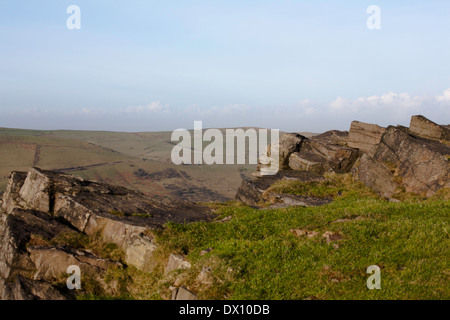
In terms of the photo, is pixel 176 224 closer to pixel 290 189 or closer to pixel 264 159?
pixel 290 189

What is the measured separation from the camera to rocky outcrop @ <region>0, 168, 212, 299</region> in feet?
44.4

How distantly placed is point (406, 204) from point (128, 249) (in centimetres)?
1360

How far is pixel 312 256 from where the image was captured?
510 inches

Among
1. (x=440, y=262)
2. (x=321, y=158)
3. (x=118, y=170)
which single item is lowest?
(x=118, y=170)

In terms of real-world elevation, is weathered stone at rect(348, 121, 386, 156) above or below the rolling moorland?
above

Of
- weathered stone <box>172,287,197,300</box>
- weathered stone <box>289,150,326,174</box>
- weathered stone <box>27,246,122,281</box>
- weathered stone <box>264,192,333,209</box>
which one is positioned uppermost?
weathered stone <box>289,150,326,174</box>

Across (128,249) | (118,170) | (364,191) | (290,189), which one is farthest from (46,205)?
(118,170)

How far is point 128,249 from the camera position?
15039 mm

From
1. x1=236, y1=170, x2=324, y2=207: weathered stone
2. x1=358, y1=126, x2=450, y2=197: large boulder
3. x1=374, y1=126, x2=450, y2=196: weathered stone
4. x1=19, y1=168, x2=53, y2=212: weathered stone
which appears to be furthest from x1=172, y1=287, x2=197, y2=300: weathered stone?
x1=374, y1=126, x2=450, y2=196: weathered stone

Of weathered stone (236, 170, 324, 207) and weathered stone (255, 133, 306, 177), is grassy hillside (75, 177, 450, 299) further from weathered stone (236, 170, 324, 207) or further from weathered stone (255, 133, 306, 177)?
weathered stone (255, 133, 306, 177)

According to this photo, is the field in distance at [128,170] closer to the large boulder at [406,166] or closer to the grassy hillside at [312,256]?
the large boulder at [406,166]

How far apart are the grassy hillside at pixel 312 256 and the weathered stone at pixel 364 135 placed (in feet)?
56.4

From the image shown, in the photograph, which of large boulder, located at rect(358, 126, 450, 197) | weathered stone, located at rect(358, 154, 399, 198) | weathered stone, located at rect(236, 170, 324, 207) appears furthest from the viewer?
weathered stone, located at rect(236, 170, 324, 207)

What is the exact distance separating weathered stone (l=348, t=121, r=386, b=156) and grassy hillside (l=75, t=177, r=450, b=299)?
1721cm
